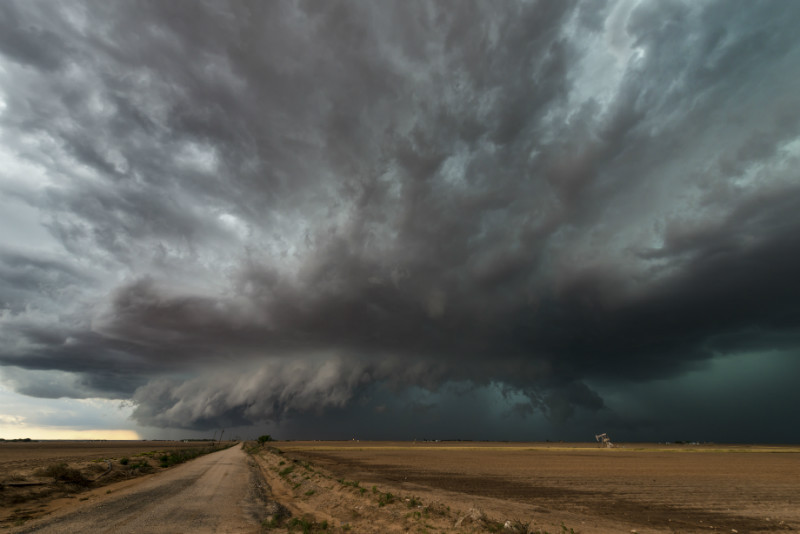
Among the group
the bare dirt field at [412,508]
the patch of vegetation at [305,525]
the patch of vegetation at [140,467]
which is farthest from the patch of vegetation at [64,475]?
the patch of vegetation at [305,525]

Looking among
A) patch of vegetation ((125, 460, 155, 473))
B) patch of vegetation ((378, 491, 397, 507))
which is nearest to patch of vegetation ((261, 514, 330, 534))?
patch of vegetation ((378, 491, 397, 507))

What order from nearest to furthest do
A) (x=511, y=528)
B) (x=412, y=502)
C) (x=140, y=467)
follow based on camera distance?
1. (x=511, y=528)
2. (x=412, y=502)
3. (x=140, y=467)

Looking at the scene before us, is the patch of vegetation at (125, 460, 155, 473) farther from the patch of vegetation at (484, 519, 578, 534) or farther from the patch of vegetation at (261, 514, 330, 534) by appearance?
the patch of vegetation at (484, 519, 578, 534)

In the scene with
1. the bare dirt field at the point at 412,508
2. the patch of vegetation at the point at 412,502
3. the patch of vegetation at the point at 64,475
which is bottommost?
the bare dirt field at the point at 412,508

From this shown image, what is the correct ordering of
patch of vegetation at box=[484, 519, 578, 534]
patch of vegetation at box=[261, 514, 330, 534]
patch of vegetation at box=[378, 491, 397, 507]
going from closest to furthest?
patch of vegetation at box=[484, 519, 578, 534] < patch of vegetation at box=[261, 514, 330, 534] < patch of vegetation at box=[378, 491, 397, 507]

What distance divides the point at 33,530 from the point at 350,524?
14169 millimetres

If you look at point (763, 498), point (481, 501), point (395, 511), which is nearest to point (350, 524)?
point (395, 511)

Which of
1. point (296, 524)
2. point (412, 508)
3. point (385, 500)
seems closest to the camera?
point (296, 524)

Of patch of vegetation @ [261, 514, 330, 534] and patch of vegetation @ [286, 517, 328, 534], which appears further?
patch of vegetation @ [261, 514, 330, 534]

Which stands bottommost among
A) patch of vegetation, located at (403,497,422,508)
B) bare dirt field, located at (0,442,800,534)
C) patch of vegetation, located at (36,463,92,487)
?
bare dirt field, located at (0,442,800,534)

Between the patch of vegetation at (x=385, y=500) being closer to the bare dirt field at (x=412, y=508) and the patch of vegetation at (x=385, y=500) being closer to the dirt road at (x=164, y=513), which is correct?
the bare dirt field at (x=412, y=508)

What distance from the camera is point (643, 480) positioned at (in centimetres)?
4559

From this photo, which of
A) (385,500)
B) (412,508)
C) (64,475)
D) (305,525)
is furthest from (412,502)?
(64,475)

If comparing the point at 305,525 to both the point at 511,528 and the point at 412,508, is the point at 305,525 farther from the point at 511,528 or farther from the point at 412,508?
the point at 511,528
